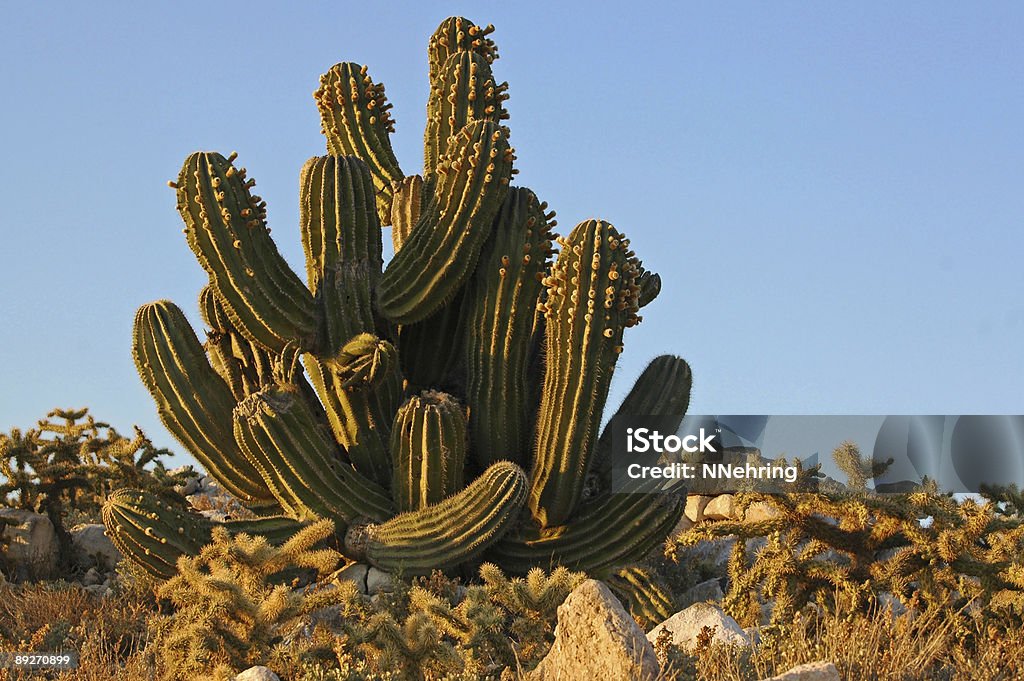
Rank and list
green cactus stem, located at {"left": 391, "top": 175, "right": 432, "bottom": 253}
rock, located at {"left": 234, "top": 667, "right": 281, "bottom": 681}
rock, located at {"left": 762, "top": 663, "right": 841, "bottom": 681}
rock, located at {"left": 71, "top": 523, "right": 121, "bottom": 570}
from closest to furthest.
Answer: rock, located at {"left": 762, "top": 663, "right": 841, "bottom": 681} < rock, located at {"left": 234, "top": 667, "right": 281, "bottom": 681} < green cactus stem, located at {"left": 391, "top": 175, "right": 432, "bottom": 253} < rock, located at {"left": 71, "top": 523, "right": 121, "bottom": 570}

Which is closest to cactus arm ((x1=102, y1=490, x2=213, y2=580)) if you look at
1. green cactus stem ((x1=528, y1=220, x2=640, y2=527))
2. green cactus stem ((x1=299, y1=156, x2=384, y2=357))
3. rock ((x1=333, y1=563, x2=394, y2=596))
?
rock ((x1=333, y1=563, x2=394, y2=596))

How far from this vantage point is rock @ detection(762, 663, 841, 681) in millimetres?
6237

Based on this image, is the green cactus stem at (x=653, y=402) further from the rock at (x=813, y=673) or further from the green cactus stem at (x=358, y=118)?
the rock at (x=813, y=673)

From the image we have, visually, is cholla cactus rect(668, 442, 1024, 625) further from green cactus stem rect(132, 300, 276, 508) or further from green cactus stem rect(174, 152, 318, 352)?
green cactus stem rect(132, 300, 276, 508)

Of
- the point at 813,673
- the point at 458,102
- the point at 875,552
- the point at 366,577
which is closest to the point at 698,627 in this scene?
the point at 813,673

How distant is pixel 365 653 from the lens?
24.9 ft

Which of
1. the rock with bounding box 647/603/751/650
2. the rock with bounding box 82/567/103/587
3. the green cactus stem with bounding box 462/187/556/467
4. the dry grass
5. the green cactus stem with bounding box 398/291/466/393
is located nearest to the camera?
the dry grass

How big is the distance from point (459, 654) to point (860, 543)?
11.6 ft

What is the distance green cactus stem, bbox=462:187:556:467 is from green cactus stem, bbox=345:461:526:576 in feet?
2.38

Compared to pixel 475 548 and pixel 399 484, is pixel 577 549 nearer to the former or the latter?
pixel 475 548

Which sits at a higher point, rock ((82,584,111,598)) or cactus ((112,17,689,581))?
cactus ((112,17,689,581))

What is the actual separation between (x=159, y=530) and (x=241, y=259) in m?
2.47

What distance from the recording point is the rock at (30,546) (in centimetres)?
1310

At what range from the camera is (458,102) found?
13.1m
